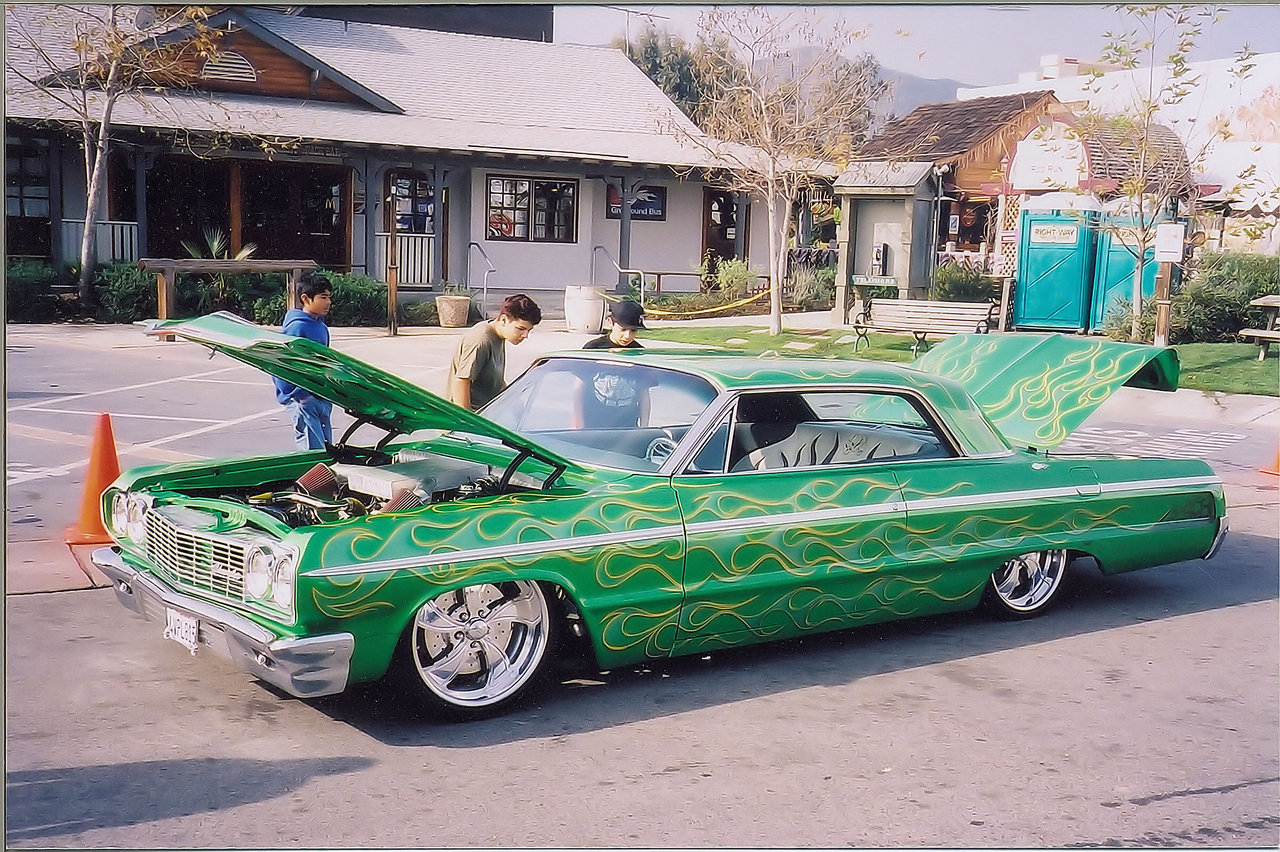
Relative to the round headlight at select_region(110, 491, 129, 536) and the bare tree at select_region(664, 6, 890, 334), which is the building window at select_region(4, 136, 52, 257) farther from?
the round headlight at select_region(110, 491, 129, 536)

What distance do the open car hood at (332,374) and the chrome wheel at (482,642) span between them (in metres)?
0.59

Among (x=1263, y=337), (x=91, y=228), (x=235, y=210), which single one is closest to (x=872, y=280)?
(x=1263, y=337)

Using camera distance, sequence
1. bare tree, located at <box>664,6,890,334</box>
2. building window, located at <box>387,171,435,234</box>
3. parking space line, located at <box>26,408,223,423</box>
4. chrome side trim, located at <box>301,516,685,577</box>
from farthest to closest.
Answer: building window, located at <box>387,171,435,234</box> < bare tree, located at <box>664,6,890,334</box> < parking space line, located at <box>26,408,223,423</box> < chrome side trim, located at <box>301,516,685,577</box>

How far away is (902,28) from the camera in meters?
11.8

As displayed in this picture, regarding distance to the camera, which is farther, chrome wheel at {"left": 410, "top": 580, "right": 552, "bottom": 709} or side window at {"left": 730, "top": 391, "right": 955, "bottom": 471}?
side window at {"left": 730, "top": 391, "right": 955, "bottom": 471}

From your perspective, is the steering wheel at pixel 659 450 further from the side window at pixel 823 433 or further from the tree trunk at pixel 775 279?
the tree trunk at pixel 775 279

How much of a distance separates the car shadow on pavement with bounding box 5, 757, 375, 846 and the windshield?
5.40 ft

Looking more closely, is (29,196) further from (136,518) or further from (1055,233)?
(136,518)

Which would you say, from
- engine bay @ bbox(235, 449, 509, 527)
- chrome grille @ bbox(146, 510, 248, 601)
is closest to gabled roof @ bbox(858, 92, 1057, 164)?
engine bay @ bbox(235, 449, 509, 527)

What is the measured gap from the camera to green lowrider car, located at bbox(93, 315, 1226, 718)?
4.14 m

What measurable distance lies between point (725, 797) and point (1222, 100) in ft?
54.2

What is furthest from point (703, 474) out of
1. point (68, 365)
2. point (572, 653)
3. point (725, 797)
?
point (68, 365)

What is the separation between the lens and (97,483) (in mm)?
6688

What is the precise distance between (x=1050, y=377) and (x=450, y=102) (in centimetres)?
1748
